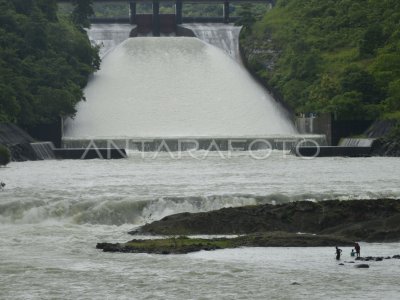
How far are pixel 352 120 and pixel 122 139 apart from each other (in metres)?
20.4

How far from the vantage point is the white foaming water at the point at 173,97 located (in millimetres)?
120875

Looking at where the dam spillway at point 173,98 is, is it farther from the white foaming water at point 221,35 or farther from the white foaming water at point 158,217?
the white foaming water at point 158,217

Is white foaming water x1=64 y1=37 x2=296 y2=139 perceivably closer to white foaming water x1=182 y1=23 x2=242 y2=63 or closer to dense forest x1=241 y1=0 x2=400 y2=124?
white foaming water x1=182 y1=23 x2=242 y2=63

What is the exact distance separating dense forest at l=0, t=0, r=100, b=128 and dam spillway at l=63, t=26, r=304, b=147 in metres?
3.48

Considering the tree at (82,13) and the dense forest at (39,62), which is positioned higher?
the tree at (82,13)

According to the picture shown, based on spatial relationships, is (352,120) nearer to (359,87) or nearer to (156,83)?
(359,87)

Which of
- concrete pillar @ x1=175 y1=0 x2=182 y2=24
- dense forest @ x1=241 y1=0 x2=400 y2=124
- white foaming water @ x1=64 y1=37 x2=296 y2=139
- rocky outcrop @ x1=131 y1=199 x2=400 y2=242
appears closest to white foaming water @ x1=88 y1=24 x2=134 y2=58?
white foaming water @ x1=64 y1=37 x2=296 y2=139

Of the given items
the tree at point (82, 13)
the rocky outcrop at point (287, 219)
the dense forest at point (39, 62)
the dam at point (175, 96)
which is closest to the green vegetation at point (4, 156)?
the dense forest at point (39, 62)

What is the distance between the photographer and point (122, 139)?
10288cm

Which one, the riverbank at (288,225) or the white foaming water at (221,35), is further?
the white foaming water at (221,35)

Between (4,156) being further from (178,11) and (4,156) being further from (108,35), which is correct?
(178,11)

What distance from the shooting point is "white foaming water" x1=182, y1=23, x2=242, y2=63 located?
5947 inches

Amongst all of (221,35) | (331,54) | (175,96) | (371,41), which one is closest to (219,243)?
(371,41)

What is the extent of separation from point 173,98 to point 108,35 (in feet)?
90.8
